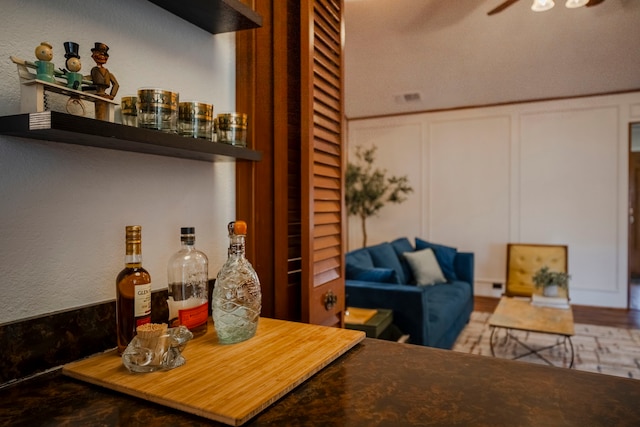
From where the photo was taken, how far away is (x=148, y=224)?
3.67 ft

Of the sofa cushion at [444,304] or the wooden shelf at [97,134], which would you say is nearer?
the wooden shelf at [97,134]

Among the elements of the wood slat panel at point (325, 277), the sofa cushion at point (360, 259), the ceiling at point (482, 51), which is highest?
the ceiling at point (482, 51)

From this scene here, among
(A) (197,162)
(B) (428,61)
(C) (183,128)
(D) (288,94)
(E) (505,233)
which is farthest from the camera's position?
(E) (505,233)

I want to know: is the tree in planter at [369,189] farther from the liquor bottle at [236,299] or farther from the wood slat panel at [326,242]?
the liquor bottle at [236,299]

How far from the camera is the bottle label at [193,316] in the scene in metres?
1.03

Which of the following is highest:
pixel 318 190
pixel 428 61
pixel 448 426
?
pixel 428 61

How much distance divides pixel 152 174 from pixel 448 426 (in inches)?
35.7

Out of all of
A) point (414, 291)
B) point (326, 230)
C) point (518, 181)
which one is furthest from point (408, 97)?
point (326, 230)

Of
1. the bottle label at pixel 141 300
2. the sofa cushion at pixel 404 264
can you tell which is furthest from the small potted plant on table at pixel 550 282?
the bottle label at pixel 141 300

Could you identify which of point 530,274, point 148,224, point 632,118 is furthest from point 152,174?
point 632,118

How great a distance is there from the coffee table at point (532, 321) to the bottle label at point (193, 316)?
2.65m

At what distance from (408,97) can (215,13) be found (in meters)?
4.65

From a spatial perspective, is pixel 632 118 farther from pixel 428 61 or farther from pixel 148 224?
pixel 148 224

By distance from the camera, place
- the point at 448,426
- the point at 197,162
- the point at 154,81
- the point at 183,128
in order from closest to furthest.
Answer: the point at 448,426 → the point at 183,128 → the point at 154,81 → the point at 197,162
